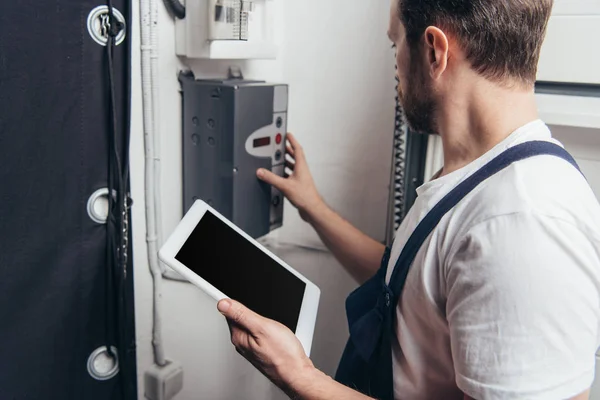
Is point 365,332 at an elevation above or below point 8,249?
below

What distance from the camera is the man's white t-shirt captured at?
58 centimetres

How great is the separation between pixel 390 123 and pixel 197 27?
0.50 metres

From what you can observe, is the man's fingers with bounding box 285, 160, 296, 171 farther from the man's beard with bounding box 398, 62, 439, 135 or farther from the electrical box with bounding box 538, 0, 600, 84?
the electrical box with bounding box 538, 0, 600, 84

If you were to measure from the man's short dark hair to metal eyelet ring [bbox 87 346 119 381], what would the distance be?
0.87 meters

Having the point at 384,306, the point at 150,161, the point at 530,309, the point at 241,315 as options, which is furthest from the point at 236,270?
the point at 530,309

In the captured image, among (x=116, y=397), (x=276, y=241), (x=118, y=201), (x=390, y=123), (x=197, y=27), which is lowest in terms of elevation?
(x=116, y=397)

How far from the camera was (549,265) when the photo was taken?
573 millimetres

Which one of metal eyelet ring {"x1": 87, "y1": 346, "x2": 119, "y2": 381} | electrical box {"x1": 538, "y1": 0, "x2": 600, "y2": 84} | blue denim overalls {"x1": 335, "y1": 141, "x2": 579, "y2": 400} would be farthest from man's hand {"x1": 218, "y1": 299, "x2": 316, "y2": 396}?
electrical box {"x1": 538, "y1": 0, "x2": 600, "y2": 84}

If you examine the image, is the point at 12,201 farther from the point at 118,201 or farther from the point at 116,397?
the point at 116,397

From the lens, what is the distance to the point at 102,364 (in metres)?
1.01

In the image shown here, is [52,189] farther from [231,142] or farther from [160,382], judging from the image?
[160,382]

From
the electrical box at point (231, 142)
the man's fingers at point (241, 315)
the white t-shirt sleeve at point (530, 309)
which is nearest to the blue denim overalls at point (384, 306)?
the white t-shirt sleeve at point (530, 309)

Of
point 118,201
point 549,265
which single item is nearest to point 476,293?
point 549,265

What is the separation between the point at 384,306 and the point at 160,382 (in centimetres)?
68
